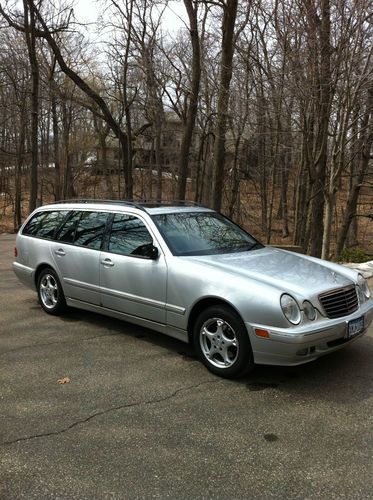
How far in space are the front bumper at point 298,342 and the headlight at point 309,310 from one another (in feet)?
0.17

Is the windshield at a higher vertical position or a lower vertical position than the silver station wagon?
higher

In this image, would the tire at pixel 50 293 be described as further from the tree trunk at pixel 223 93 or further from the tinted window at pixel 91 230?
the tree trunk at pixel 223 93

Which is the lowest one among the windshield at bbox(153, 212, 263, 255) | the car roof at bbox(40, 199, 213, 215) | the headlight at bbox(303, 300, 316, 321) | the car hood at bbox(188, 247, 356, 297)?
the headlight at bbox(303, 300, 316, 321)

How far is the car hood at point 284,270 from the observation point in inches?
164

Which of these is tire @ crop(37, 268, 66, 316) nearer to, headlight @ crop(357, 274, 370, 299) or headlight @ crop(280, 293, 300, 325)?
headlight @ crop(280, 293, 300, 325)

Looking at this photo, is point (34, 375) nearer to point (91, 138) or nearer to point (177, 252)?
point (177, 252)

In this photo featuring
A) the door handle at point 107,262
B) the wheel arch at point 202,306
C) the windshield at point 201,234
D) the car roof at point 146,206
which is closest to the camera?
the wheel arch at point 202,306

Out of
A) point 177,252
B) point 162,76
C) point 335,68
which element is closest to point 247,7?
point 162,76

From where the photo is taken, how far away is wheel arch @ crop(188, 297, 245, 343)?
4239 mm

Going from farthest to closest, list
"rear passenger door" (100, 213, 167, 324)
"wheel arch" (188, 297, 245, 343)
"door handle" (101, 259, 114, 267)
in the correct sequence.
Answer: "door handle" (101, 259, 114, 267)
"rear passenger door" (100, 213, 167, 324)
"wheel arch" (188, 297, 245, 343)

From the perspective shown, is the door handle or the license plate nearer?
the license plate

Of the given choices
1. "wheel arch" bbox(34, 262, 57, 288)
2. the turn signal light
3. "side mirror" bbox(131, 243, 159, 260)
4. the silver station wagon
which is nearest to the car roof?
the silver station wagon

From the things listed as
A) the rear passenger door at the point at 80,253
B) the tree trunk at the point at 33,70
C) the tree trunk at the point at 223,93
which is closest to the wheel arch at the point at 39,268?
the rear passenger door at the point at 80,253

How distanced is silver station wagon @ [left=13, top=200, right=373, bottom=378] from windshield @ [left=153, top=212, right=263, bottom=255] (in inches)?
0.5
